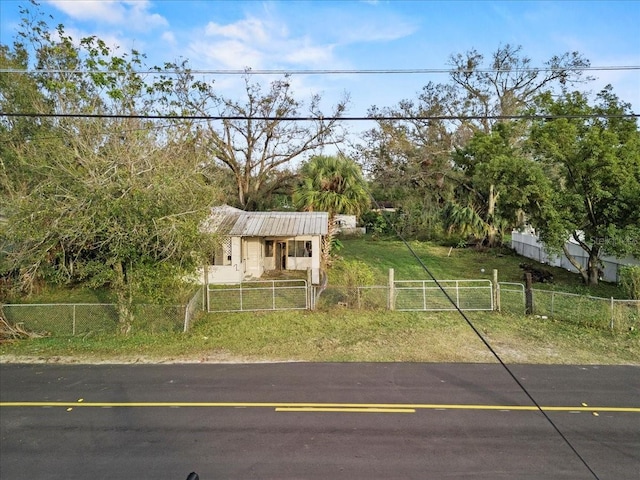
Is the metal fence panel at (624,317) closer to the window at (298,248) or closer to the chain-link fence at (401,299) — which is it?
the chain-link fence at (401,299)

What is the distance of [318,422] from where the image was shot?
20.7 ft

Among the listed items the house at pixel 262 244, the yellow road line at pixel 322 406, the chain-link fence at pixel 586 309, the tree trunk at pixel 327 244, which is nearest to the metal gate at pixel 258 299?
the house at pixel 262 244

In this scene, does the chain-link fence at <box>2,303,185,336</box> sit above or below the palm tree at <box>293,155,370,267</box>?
below

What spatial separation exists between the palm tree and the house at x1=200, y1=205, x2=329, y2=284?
1.26m

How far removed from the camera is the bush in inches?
477

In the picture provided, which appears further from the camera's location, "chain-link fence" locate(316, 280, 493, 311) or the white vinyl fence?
the white vinyl fence

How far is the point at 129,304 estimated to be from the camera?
11.3 meters

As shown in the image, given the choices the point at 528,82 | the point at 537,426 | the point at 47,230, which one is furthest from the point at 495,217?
the point at 47,230

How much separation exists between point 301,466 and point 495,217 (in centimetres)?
2735

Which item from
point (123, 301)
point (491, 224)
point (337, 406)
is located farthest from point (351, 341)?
point (491, 224)

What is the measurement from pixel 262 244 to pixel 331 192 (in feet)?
15.1

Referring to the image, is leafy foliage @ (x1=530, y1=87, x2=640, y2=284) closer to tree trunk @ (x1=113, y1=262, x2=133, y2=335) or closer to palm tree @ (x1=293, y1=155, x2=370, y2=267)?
palm tree @ (x1=293, y1=155, x2=370, y2=267)

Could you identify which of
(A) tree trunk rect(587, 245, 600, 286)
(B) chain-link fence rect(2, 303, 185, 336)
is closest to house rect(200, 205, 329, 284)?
(B) chain-link fence rect(2, 303, 185, 336)

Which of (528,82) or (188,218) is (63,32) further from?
(528,82)
